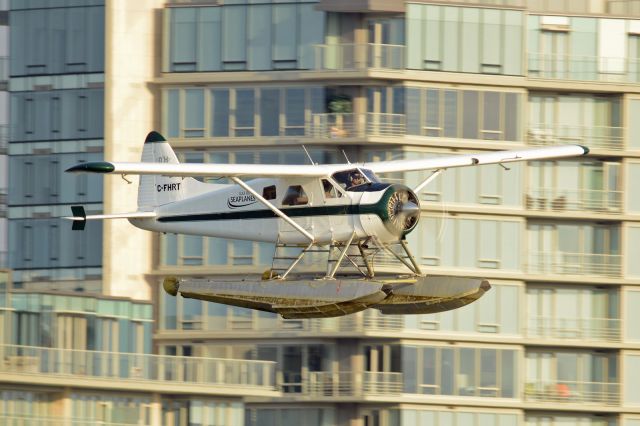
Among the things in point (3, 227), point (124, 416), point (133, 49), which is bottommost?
point (124, 416)

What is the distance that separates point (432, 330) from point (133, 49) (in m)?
14.1

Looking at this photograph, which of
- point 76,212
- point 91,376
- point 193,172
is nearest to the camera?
point 193,172

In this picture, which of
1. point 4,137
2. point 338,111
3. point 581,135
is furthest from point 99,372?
point 581,135

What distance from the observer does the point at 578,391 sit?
256 feet

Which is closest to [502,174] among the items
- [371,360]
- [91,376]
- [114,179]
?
[371,360]

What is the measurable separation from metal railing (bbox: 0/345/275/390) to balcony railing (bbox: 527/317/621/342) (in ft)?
37.1

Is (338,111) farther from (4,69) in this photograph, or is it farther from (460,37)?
(4,69)

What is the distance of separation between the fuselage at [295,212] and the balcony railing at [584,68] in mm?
24862

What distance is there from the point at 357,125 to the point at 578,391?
1262 centimetres

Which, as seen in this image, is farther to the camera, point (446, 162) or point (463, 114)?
point (463, 114)

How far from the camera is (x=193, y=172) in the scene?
5016cm

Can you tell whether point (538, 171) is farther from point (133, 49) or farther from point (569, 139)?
point (133, 49)

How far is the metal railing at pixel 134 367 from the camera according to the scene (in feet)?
208

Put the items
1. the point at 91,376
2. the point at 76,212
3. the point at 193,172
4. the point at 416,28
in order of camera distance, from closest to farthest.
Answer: the point at 193,172 < the point at 76,212 < the point at 91,376 < the point at 416,28
